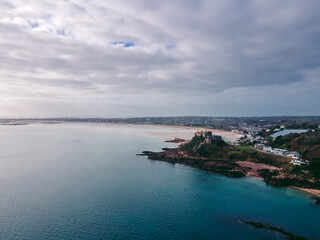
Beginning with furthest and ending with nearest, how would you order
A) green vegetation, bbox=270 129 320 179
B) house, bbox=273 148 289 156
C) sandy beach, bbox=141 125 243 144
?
sandy beach, bbox=141 125 243 144 < house, bbox=273 148 289 156 < green vegetation, bbox=270 129 320 179

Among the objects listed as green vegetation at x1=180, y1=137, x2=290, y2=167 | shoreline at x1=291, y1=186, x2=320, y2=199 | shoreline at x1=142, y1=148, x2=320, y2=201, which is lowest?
shoreline at x1=291, y1=186, x2=320, y2=199

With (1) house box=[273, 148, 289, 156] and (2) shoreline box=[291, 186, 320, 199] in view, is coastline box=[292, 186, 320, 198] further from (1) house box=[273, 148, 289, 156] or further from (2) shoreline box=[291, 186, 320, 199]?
(1) house box=[273, 148, 289, 156]

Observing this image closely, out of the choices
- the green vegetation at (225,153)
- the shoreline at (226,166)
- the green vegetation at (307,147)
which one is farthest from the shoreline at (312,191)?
the green vegetation at (225,153)

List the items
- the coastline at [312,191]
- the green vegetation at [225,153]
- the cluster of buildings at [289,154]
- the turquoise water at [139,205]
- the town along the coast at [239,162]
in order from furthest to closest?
the green vegetation at [225,153] < the cluster of buildings at [289,154] < the town along the coast at [239,162] < the coastline at [312,191] < the turquoise water at [139,205]

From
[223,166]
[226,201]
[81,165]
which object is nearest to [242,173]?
[223,166]

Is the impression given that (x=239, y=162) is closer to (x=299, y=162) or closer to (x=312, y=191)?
(x=299, y=162)

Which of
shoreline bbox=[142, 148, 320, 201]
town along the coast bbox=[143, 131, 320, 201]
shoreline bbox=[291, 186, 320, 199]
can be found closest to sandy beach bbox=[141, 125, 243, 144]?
town along the coast bbox=[143, 131, 320, 201]

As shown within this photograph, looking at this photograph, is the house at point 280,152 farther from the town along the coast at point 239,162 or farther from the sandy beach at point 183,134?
the sandy beach at point 183,134

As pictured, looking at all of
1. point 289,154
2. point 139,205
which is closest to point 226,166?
point 289,154
